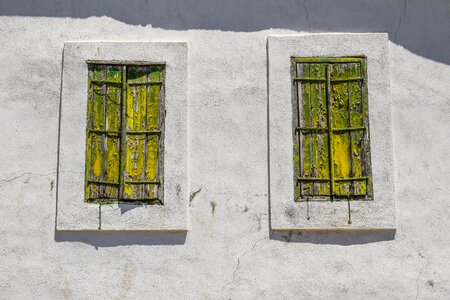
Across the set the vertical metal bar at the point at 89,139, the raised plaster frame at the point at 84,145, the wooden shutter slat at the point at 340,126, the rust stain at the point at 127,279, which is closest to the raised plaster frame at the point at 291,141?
the wooden shutter slat at the point at 340,126

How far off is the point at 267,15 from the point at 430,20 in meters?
1.56

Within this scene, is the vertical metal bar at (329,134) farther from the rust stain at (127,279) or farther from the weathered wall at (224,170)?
the rust stain at (127,279)

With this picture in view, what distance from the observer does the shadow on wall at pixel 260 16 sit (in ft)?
26.1

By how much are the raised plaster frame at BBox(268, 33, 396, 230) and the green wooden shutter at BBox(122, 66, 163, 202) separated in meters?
1.04

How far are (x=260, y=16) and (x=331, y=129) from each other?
4.21ft

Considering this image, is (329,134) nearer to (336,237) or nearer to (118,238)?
(336,237)

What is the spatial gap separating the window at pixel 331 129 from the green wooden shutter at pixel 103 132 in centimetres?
164

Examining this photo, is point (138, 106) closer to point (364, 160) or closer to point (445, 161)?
point (364, 160)

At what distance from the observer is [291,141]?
7.68 metres

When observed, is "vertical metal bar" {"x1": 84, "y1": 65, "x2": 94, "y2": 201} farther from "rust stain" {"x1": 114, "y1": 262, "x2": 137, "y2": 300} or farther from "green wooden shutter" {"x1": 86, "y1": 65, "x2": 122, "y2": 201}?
"rust stain" {"x1": 114, "y1": 262, "x2": 137, "y2": 300}

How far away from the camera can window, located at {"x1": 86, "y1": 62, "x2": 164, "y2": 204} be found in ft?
25.0

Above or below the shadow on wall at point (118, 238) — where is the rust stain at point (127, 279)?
below

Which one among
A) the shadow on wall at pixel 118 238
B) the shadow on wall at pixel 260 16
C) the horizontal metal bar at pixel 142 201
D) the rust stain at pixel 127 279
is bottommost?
the rust stain at pixel 127 279

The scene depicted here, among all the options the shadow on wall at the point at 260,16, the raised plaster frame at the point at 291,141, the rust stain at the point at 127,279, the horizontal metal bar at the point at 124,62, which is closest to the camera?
the rust stain at the point at 127,279
